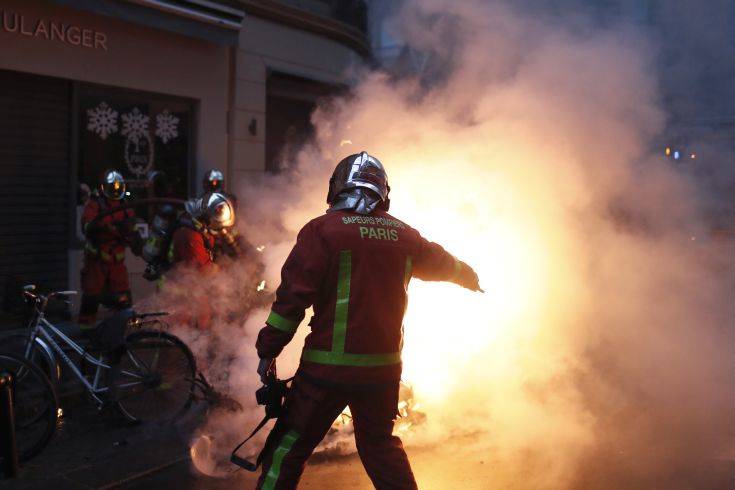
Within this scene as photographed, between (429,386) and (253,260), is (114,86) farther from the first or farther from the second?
(429,386)

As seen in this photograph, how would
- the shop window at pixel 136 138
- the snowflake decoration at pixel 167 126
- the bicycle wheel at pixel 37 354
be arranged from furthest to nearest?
the snowflake decoration at pixel 167 126 → the shop window at pixel 136 138 → the bicycle wheel at pixel 37 354

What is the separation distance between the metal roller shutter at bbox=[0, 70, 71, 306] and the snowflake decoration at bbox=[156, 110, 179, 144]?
4.16ft

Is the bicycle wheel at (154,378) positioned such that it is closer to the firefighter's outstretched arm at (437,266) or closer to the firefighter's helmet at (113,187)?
the firefighter's helmet at (113,187)

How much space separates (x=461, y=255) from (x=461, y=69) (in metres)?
1.82

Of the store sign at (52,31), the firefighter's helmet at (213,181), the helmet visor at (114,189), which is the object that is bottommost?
the helmet visor at (114,189)

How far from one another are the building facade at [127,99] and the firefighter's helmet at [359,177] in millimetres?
5174

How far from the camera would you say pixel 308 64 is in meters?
11.2

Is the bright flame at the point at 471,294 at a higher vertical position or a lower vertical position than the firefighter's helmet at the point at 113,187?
lower

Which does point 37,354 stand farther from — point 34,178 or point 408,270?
point 34,178

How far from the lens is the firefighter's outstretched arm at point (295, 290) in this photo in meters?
3.05

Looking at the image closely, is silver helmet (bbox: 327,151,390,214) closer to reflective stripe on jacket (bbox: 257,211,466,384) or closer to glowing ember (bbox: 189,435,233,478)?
reflective stripe on jacket (bbox: 257,211,466,384)

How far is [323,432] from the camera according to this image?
→ 3195mm

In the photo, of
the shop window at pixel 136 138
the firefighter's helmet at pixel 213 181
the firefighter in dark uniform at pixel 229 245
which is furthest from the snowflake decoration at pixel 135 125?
the firefighter in dark uniform at pixel 229 245

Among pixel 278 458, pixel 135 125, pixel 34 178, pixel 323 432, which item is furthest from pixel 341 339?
pixel 135 125
